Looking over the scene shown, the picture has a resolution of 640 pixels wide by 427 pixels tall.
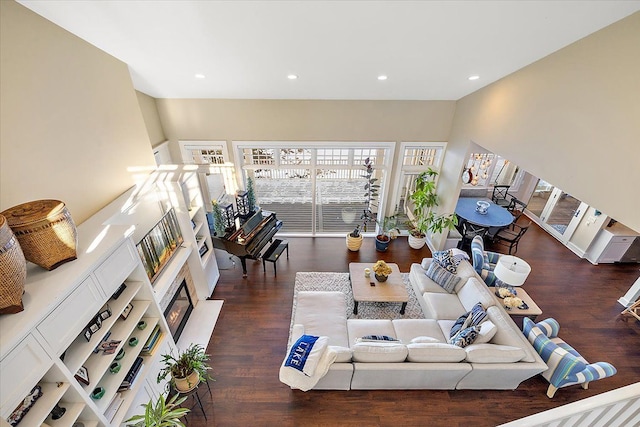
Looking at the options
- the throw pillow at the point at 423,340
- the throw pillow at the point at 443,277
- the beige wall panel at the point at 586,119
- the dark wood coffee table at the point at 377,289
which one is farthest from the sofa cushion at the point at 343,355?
the beige wall panel at the point at 586,119

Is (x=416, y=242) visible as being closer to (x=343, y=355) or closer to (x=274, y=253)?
(x=274, y=253)

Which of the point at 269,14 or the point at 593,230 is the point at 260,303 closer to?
the point at 269,14

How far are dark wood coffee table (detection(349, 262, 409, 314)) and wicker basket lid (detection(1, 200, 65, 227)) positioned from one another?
3.87 meters

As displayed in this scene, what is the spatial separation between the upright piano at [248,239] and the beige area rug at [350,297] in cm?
105

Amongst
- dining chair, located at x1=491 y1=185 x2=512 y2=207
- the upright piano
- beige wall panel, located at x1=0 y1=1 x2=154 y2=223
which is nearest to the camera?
beige wall panel, located at x1=0 y1=1 x2=154 y2=223

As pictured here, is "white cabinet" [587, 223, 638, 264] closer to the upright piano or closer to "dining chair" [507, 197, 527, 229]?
"dining chair" [507, 197, 527, 229]

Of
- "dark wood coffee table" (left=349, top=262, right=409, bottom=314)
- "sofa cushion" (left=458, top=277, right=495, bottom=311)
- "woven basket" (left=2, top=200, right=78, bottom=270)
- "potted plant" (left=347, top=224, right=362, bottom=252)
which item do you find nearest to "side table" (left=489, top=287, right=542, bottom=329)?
"sofa cushion" (left=458, top=277, right=495, bottom=311)

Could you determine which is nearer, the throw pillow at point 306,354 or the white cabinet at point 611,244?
the throw pillow at point 306,354

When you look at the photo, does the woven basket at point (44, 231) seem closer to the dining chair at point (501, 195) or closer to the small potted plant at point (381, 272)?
the small potted plant at point (381, 272)

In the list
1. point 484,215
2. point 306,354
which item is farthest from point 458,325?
point 484,215

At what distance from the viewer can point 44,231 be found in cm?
178

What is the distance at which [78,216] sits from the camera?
264 centimetres

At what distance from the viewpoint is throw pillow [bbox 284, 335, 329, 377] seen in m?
3.00

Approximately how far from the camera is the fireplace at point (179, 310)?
152 inches
